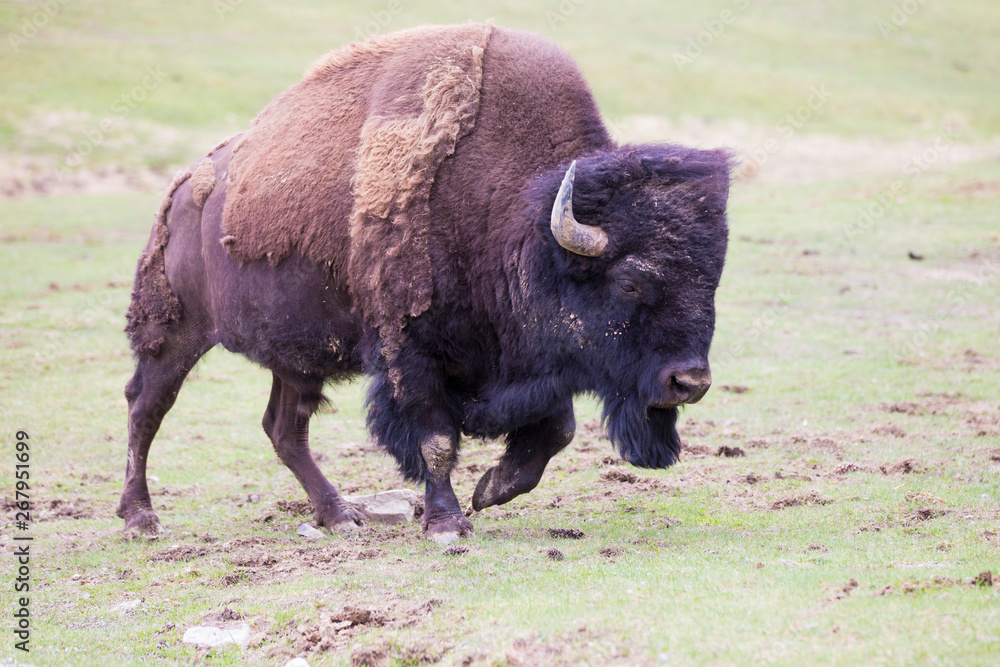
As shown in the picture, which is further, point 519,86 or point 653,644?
point 519,86

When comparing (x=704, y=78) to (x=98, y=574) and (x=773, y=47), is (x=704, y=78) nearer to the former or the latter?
(x=773, y=47)

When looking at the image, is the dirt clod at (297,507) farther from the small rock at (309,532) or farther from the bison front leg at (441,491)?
the bison front leg at (441,491)

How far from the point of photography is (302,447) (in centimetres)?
711

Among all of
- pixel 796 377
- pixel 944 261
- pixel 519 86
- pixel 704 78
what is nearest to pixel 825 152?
pixel 704 78

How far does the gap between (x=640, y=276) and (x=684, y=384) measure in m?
0.61

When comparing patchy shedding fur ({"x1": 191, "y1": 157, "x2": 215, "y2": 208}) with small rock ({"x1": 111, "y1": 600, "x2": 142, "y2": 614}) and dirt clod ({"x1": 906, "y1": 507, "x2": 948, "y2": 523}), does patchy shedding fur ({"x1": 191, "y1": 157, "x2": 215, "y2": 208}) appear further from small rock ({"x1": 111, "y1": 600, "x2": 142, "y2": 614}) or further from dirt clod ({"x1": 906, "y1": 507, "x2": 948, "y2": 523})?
dirt clod ({"x1": 906, "y1": 507, "x2": 948, "y2": 523})

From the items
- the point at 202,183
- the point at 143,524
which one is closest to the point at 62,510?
the point at 143,524

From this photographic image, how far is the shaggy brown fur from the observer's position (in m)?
5.85

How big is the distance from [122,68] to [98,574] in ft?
115

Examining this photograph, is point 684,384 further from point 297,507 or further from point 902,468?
point 297,507

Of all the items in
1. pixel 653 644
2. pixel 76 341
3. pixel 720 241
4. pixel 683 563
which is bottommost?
pixel 76 341

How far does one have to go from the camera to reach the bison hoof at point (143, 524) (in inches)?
257

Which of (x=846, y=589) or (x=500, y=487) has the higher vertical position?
(x=846, y=589)

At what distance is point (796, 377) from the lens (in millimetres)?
9930
